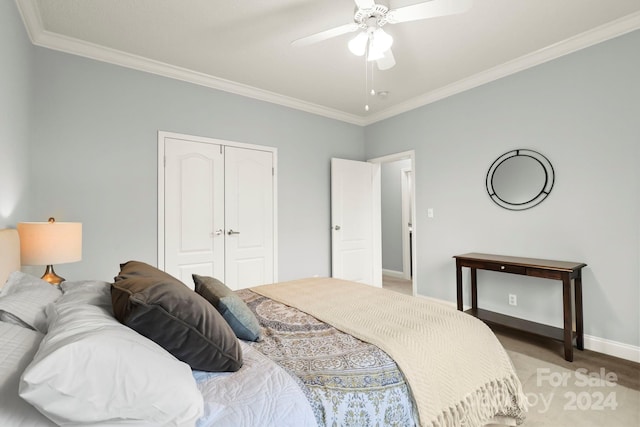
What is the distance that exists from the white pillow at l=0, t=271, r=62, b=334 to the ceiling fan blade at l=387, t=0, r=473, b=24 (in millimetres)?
2345

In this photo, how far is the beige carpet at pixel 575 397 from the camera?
178 centimetres

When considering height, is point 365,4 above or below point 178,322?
above

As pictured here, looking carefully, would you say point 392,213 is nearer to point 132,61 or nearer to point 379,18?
point 379,18

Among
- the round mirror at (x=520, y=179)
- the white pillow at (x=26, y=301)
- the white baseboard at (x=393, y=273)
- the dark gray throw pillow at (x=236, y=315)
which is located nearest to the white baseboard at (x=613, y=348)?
the round mirror at (x=520, y=179)

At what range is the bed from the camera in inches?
27.6

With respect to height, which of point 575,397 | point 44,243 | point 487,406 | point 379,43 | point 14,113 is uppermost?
point 379,43

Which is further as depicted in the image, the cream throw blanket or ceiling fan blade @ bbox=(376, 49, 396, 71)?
ceiling fan blade @ bbox=(376, 49, 396, 71)

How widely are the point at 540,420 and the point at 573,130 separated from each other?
2428mm

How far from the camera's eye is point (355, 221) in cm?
461

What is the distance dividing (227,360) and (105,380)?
1.37 feet

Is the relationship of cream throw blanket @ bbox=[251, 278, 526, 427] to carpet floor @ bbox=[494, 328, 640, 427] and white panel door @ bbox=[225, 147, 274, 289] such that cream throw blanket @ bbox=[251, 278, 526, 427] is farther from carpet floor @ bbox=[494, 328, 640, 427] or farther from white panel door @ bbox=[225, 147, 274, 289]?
white panel door @ bbox=[225, 147, 274, 289]

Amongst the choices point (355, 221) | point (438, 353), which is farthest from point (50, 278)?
point (355, 221)

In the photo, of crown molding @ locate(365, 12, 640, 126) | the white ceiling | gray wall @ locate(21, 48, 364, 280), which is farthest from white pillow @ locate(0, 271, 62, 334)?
crown molding @ locate(365, 12, 640, 126)

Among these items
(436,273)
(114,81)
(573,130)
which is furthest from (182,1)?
(436,273)
